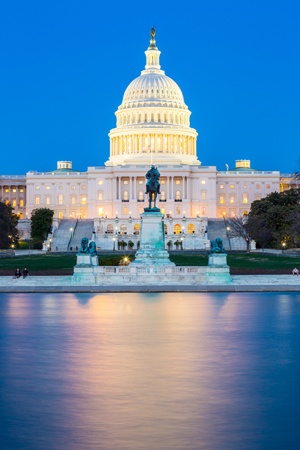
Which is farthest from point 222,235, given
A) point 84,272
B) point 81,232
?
point 84,272

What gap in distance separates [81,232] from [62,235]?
3.80 meters

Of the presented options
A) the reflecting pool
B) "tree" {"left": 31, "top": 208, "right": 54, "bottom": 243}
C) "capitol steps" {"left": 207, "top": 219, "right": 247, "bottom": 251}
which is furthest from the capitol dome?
the reflecting pool

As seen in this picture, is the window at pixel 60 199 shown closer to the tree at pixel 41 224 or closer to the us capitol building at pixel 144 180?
the us capitol building at pixel 144 180

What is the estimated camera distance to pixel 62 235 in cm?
10812

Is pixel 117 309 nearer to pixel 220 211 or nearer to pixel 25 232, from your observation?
pixel 25 232

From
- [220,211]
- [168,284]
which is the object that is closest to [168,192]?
[220,211]

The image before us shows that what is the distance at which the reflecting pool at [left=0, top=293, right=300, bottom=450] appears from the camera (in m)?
12.6

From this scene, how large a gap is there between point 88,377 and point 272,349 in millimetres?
6354

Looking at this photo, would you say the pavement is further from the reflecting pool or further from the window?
the window

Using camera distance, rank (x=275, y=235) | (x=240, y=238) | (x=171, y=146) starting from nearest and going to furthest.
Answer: (x=275, y=235) < (x=240, y=238) < (x=171, y=146)

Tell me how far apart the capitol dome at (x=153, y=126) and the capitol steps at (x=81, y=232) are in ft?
114

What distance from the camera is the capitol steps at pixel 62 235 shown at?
3932 inches

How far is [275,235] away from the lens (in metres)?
89.1

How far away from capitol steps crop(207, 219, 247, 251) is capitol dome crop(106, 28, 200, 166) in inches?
1339
